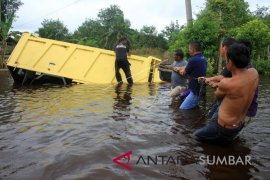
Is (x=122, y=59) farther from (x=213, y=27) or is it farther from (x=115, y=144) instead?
(x=213, y=27)

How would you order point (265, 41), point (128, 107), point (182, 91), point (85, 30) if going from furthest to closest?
1. point (85, 30)
2. point (265, 41)
3. point (182, 91)
4. point (128, 107)

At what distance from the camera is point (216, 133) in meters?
4.66

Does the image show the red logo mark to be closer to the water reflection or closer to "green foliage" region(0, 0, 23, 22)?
the water reflection

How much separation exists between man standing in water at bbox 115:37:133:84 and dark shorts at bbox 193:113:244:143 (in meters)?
8.39

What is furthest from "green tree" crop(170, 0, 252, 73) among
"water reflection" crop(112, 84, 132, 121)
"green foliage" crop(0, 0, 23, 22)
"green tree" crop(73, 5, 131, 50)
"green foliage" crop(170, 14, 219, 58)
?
"green foliage" crop(0, 0, 23, 22)

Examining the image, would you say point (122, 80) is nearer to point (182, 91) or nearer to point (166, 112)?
point (182, 91)

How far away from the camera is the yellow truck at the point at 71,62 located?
1369cm

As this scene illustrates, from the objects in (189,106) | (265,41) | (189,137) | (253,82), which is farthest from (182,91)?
(265,41)

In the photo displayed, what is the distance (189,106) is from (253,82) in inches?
136

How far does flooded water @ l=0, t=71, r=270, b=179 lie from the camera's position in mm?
3812

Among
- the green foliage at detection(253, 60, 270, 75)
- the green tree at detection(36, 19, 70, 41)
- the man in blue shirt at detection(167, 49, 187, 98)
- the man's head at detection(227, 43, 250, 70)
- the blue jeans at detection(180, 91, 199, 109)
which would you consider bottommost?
the green foliage at detection(253, 60, 270, 75)

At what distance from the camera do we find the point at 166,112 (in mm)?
7465

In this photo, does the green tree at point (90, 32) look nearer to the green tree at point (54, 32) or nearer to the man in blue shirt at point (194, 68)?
the green tree at point (54, 32)

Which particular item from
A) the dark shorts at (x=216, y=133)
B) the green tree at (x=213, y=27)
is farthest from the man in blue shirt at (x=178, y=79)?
the green tree at (x=213, y=27)
